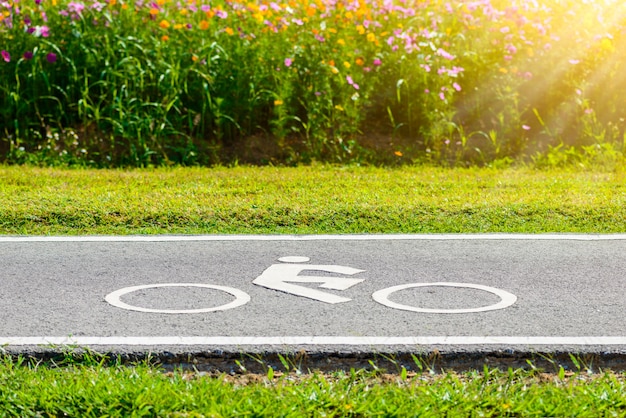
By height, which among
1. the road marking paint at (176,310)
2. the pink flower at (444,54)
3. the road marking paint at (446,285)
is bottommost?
the road marking paint at (176,310)

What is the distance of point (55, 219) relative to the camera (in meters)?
7.29

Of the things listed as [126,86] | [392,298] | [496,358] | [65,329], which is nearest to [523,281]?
[392,298]

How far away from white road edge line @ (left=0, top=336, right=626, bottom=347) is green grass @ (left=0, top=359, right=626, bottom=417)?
12.6 inches

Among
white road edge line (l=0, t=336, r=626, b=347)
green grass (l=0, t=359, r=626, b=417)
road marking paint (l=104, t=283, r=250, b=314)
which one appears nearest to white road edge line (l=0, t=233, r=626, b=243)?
road marking paint (l=104, t=283, r=250, b=314)

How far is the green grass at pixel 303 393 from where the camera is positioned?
337cm

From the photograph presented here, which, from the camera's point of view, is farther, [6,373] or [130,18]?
[130,18]

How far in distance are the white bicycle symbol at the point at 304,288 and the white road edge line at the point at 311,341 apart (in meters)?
0.49

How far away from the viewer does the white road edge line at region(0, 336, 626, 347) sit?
165 inches

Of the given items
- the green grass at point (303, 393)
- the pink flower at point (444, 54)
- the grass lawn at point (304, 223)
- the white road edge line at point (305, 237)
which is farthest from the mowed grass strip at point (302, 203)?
the green grass at point (303, 393)

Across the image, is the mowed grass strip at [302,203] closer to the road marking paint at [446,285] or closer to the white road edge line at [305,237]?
the white road edge line at [305,237]

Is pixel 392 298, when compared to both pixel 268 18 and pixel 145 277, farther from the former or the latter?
pixel 268 18

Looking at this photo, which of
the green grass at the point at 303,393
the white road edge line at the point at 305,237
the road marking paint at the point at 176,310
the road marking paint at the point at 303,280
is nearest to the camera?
the green grass at the point at 303,393

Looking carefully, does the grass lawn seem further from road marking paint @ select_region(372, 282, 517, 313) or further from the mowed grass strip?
road marking paint @ select_region(372, 282, 517, 313)

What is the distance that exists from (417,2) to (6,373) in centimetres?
914
